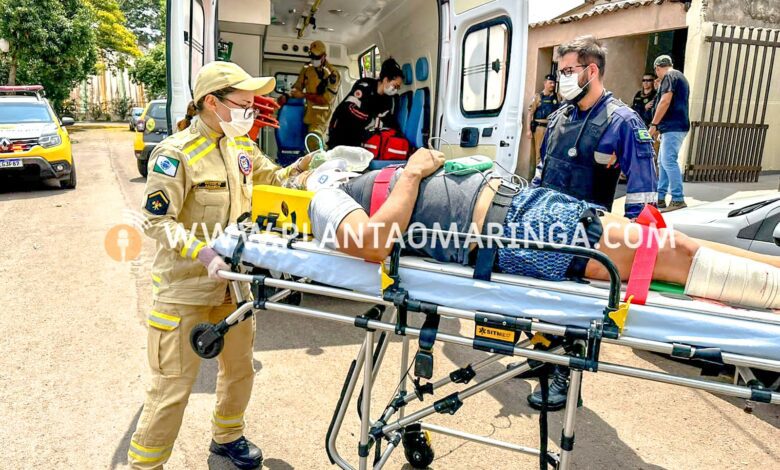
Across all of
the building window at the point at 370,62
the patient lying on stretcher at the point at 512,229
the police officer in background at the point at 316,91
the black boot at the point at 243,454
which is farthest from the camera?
the building window at the point at 370,62

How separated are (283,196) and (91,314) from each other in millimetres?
2701

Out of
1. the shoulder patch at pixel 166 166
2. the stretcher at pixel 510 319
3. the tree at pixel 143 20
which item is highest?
the tree at pixel 143 20

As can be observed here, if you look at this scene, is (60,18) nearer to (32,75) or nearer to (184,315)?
(32,75)

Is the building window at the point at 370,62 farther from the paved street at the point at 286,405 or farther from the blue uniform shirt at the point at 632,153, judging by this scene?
the blue uniform shirt at the point at 632,153

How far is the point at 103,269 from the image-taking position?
17.5ft

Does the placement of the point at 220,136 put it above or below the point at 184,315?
above

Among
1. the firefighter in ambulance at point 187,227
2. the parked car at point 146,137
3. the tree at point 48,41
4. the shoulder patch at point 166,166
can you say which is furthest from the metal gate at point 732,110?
the tree at point 48,41

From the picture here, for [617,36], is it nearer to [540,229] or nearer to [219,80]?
[540,229]

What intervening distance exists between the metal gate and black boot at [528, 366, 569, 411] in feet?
20.3

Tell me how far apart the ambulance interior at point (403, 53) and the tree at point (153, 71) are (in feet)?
60.3

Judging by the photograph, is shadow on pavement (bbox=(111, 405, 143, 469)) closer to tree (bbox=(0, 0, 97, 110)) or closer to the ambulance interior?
the ambulance interior

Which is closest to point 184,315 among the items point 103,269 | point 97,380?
point 97,380

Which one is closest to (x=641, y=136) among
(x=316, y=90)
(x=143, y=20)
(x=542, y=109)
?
(x=316, y=90)

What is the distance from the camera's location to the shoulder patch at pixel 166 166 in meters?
2.16
